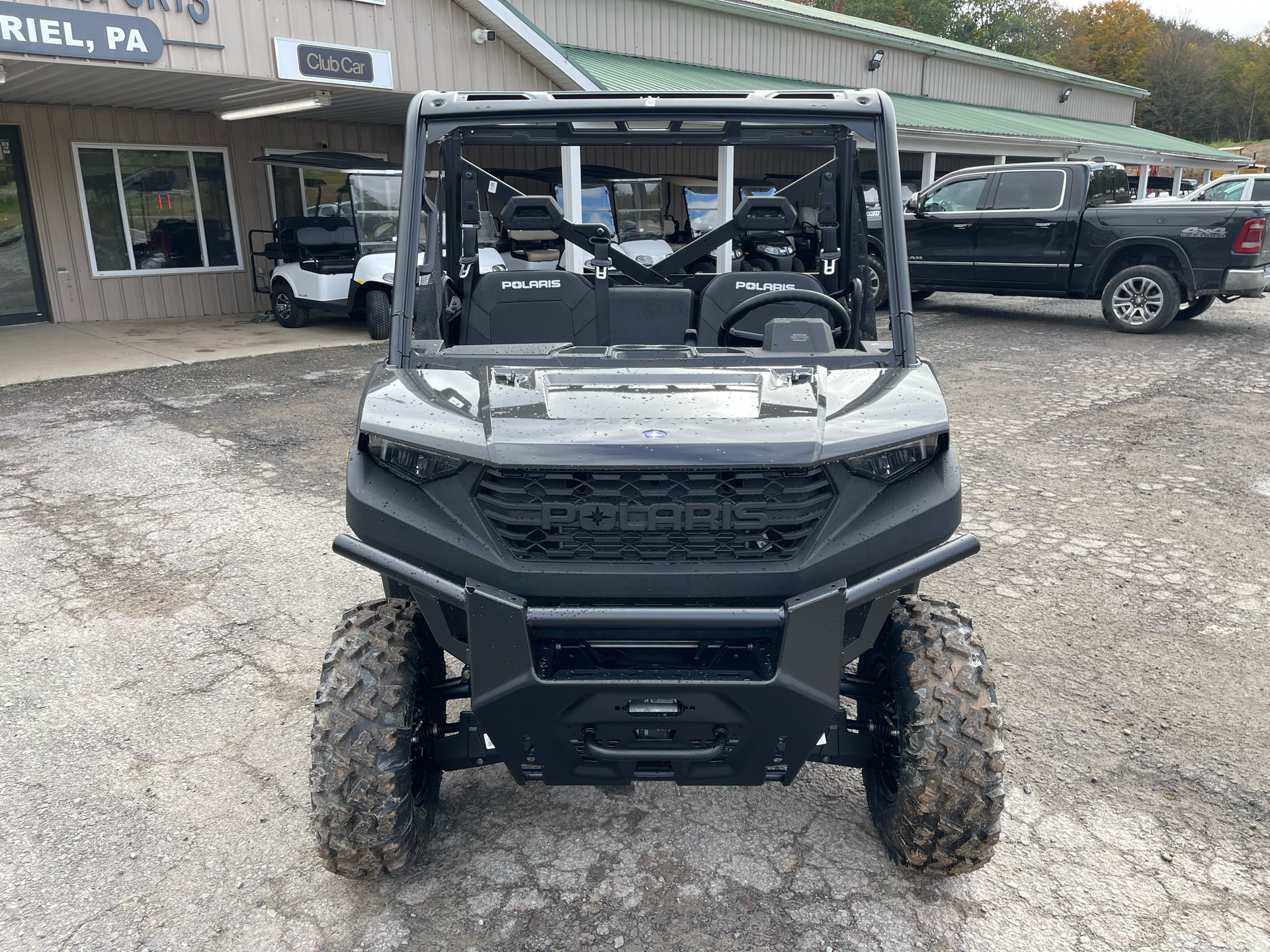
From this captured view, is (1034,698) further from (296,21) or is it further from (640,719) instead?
(296,21)

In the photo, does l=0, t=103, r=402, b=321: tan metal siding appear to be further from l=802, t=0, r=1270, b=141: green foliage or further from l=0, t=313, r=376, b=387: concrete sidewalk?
l=802, t=0, r=1270, b=141: green foliage

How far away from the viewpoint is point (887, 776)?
2672 millimetres

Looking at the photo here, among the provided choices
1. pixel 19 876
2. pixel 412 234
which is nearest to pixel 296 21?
pixel 412 234

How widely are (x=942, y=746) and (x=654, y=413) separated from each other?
1065mm

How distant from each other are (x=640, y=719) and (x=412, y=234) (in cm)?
164

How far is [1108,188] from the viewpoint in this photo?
38.8 feet

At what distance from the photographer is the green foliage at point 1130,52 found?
201 feet

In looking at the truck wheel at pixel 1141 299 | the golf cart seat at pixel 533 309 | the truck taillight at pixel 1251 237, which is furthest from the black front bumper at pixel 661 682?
the truck wheel at pixel 1141 299

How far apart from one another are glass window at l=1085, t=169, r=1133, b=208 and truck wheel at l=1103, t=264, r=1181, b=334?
95 centimetres

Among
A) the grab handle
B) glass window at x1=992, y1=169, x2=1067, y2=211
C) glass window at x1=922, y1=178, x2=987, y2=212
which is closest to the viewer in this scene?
the grab handle

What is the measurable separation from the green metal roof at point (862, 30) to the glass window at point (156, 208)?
10424 mm

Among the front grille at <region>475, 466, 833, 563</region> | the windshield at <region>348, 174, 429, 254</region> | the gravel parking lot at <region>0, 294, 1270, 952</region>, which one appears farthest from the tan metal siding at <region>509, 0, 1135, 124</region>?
the front grille at <region>475, 466, 833, 563</region>

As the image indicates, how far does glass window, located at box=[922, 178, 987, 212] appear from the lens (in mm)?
12469

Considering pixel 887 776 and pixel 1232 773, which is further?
pixel 1232 773
